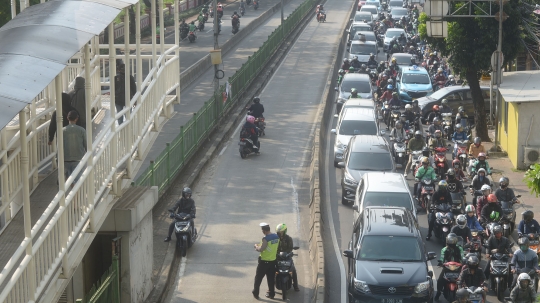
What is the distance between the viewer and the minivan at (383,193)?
793 inches

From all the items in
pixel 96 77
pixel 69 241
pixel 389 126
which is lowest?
pixel 389 126

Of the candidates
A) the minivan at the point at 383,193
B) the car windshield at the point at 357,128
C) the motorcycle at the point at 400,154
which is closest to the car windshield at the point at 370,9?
the car windshield at the point at 357,128

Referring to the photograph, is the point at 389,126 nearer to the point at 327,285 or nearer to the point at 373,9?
the point at 327,285

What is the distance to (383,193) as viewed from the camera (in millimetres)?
20375

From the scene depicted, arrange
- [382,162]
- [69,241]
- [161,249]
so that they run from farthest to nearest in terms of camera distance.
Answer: [382,162] < [161,249] < [69,241]

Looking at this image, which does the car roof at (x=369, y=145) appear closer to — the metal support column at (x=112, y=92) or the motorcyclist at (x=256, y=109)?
the motorcyclist at (x=256, y=109)

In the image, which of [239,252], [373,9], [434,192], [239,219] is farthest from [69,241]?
[373,9]

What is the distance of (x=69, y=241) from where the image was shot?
36.1 ft

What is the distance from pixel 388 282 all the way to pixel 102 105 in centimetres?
568

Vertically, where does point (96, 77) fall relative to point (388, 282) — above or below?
above

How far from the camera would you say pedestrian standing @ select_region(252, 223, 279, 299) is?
628 inches

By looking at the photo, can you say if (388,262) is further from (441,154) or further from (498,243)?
(441,154)

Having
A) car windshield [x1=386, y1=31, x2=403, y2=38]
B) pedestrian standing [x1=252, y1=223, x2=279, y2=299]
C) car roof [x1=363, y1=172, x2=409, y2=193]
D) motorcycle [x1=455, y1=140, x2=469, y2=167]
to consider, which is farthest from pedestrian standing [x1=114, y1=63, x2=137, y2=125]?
car windshield [x1=386, y1=31, x2=403, y2=38]

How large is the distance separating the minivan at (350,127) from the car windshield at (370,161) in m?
2.72
